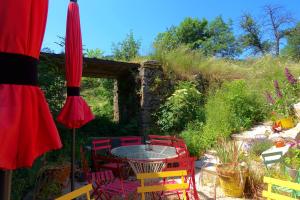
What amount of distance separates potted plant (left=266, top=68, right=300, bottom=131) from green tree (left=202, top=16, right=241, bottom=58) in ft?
75.1

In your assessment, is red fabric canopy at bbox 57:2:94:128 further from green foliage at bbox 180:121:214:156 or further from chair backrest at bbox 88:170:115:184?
green foliage at bbox 180:121:214:156

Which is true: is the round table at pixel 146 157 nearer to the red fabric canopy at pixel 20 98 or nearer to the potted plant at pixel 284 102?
the red fabric canopy at pixel 20 98

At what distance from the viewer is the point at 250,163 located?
195 inches

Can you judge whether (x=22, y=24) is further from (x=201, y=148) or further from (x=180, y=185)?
(x=201, y=148)

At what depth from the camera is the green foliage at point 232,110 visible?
7578 mm

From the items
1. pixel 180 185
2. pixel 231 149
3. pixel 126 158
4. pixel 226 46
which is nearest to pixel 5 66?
pixel 180 185

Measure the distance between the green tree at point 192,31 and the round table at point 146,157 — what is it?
101 feet

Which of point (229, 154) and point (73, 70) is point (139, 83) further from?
point (73, 70)

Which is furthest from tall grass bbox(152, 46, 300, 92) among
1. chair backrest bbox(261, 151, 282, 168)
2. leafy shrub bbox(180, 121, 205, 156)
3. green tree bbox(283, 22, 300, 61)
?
green tree bbox(283, 22, 300, 61)

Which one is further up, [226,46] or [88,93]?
A: [226,46]

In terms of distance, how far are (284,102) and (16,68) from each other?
7.38m

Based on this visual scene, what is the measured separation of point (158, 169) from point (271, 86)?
5998 millimetres

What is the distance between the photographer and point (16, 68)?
1418 mm

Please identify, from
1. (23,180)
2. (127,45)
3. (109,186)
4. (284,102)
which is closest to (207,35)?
(127,45)
